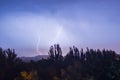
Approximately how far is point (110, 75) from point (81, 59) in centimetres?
2199

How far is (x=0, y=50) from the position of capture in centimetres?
6419

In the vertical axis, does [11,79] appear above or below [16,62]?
below

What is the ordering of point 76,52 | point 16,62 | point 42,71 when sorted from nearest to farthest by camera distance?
point 42,71, point 16,62, point 76,52

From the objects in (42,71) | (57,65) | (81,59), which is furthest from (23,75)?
(81,59)

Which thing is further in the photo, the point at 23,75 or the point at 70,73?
the point at 70,73

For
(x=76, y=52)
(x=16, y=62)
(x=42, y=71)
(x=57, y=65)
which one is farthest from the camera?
(x=76, y=52)

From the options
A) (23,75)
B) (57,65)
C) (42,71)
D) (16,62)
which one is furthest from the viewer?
(57,65)

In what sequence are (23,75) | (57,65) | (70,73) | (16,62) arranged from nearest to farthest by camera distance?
(23,75)
(70,73)
(16,62)
(57,65)

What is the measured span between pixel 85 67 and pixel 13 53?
16261 mm

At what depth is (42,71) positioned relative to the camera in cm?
6050

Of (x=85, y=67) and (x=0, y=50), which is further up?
(x=0, y=50)

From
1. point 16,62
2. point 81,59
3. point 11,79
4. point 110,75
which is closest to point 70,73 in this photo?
point 110,75

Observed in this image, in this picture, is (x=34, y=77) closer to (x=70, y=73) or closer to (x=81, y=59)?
(x=70, y=73)

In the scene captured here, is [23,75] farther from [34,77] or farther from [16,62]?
[16,62]
